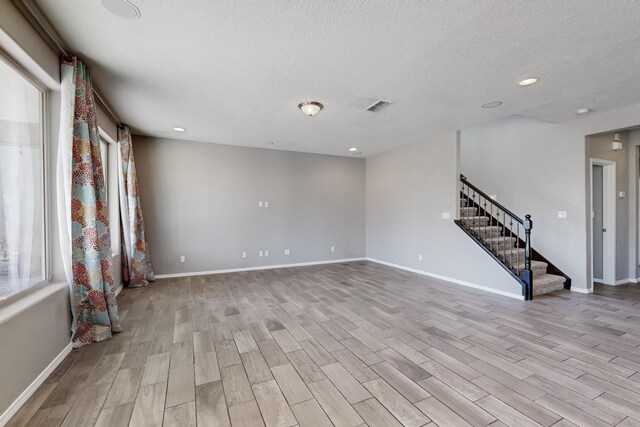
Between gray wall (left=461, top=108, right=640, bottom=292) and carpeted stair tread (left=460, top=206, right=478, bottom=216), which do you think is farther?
carpeted stair tread (left=460, top=206, right=478, bottom=216)

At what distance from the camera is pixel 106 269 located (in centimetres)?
288

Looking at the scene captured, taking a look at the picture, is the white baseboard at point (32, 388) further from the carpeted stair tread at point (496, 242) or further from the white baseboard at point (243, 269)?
the carpeted stair tread at point (496, 242)

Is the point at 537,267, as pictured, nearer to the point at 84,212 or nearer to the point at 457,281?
the point at 457,281

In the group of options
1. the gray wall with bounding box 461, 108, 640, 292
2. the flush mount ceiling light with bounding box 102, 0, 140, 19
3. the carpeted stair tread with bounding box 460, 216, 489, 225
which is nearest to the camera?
the flush mount ceiling light with bounding box 102, 0, 140, 19

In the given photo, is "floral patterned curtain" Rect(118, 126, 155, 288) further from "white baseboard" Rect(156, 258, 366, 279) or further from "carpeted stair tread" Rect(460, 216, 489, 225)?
"carpeted stair tread" Rect(460, 216, 489, 225)

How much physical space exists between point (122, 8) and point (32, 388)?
2.83 meters

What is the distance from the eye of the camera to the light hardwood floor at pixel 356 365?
1782 millimetres

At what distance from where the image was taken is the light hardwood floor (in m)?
1.78

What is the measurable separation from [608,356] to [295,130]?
483 centimetres

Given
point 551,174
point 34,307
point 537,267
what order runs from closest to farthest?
point 34,307
point 537,267
point 551,174

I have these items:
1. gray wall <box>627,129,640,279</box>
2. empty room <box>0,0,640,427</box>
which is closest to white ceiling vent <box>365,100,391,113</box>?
empty room <box>0,0,640,427</box>

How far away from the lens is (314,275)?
18.7ft

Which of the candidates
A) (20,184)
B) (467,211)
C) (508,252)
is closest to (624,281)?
(508,252)

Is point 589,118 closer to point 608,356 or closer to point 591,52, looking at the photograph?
point 591,52
